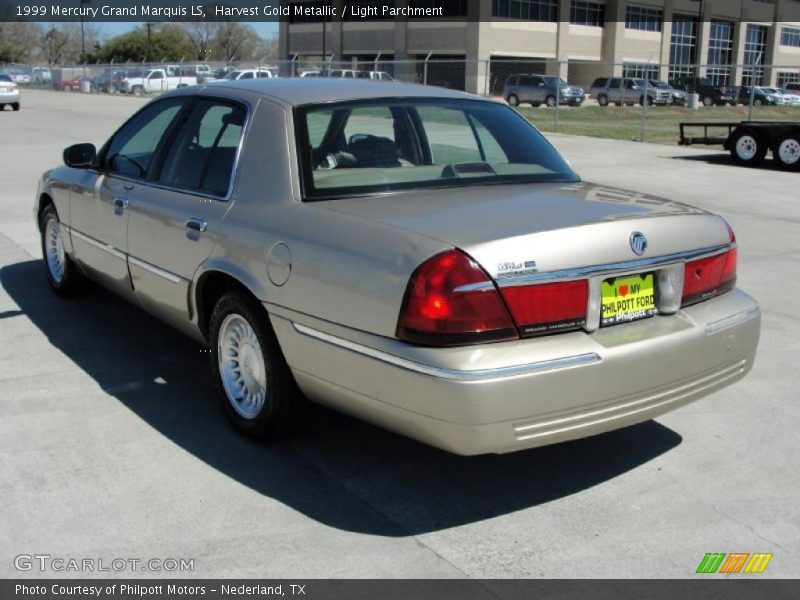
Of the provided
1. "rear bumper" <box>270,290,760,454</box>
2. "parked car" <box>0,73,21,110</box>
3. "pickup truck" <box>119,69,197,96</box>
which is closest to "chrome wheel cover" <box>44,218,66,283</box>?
"rear bumper" <box>270,290,760,454</box>

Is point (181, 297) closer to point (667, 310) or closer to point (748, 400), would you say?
point (667, 310)

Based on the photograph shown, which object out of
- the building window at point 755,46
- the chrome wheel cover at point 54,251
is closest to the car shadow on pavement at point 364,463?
the chrome wheel cover at point 54,251

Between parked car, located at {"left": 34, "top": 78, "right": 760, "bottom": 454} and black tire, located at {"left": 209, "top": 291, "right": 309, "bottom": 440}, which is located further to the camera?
black tire, located at {"left": 209, "top": 291, "right": 309, "bottom": 440}

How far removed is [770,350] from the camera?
595 centimetres

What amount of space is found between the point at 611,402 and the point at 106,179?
11.5 feet

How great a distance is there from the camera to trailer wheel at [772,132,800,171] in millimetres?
17875

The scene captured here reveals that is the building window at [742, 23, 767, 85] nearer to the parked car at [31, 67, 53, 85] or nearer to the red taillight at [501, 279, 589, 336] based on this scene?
the parked car at [31, 67, 53, 85]

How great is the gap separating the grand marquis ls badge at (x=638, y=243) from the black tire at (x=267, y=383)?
1554 millimetres

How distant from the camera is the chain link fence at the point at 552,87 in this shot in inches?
1363

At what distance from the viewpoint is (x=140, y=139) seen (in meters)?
5.64

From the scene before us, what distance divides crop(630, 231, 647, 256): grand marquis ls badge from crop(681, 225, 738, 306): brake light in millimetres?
304

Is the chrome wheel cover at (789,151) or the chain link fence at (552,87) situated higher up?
the chain link fence at (552,87)

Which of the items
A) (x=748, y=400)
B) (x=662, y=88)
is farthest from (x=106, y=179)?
(x=662, y=88)

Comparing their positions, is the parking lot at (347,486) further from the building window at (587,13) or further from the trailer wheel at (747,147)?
the building window at (587,13)
